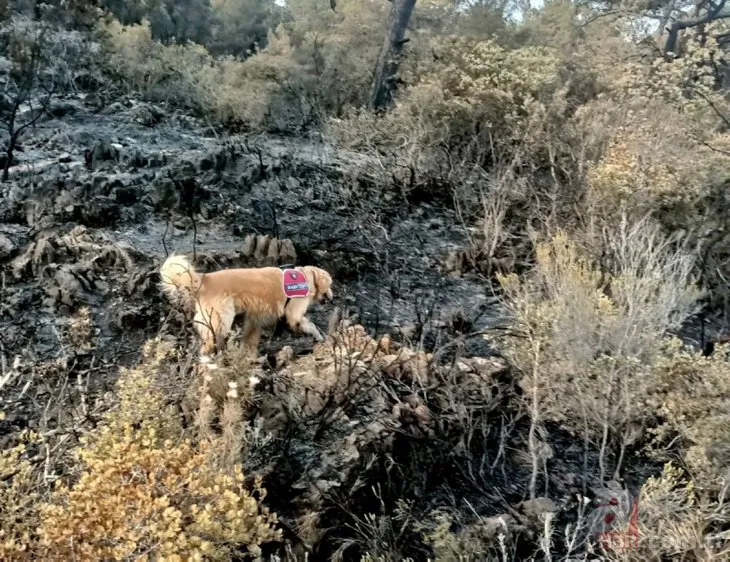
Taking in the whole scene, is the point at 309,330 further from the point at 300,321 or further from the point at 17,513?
the point at 17,513

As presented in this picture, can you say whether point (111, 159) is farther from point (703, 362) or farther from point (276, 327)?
point (703, 362)

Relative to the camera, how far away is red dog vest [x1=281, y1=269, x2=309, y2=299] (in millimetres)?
4684

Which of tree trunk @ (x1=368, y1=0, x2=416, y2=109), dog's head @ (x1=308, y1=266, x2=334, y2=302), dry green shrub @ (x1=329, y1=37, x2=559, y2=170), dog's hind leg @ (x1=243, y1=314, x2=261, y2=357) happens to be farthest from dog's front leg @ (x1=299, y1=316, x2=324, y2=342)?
tree trunk @ (x1=368, y1=0, x2=416, y2=109)

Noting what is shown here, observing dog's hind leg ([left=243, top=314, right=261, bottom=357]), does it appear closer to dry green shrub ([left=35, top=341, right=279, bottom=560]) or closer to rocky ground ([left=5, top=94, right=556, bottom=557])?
rocky ground ([left=5, top=94, right=556, bottom=557])

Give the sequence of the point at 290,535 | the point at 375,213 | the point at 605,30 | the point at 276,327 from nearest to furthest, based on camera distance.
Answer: the point at 290,535 → the point at 276,327 → the point at 375,213 → the point at 605,30

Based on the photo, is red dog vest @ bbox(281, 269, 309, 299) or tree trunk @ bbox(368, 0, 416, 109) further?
tree trunk @ bbox(368, 0, 416, 109)

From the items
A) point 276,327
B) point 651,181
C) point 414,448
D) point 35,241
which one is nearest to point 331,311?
point 276,327

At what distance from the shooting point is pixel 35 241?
5.63m

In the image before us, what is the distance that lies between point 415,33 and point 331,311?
9.09m
